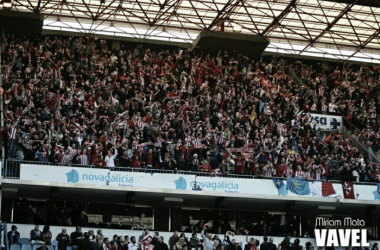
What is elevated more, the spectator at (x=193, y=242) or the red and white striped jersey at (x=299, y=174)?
the red and white striped jersey at (x=299, y=174)

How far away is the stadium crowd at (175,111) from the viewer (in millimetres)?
39875

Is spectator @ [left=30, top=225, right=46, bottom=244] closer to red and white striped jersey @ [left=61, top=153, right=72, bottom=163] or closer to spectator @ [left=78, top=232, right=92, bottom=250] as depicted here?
spectator @ [left=78, top=232, right=92, bottom=250]

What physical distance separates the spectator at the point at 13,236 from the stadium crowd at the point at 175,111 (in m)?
4.60

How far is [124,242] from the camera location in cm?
3425

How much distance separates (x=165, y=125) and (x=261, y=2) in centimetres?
1375

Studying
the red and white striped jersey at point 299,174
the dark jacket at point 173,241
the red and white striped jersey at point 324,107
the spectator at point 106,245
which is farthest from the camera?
the red and white striped jersey at point 324,107

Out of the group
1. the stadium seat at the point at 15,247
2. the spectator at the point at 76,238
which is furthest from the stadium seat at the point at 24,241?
the spectator at the point at 76,238

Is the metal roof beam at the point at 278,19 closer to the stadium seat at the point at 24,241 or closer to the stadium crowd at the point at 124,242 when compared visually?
the stadium crowd at the point at 124,242

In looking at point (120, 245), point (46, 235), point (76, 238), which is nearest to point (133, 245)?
point (120, 245)

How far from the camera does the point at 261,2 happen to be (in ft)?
175

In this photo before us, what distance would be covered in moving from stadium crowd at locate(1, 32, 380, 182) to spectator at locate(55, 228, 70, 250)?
4.95m

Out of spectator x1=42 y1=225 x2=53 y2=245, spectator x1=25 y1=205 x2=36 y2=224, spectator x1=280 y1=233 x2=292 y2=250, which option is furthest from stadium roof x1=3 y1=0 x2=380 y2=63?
spectator x1=280 y1=233 x2=292 y2=250

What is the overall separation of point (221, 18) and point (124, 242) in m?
23.6

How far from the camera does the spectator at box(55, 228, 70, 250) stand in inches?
1312
